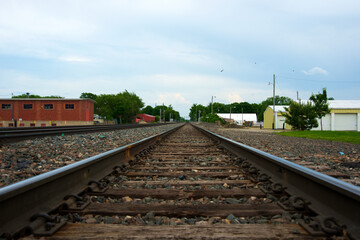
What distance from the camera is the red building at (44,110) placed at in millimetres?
45281

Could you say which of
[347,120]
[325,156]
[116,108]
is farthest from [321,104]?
[116,108]

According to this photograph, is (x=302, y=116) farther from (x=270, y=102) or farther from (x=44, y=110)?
(x=270, y=102)

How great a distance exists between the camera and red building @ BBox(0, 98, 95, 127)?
4528 centimetres

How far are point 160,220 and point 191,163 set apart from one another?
2.82 meters

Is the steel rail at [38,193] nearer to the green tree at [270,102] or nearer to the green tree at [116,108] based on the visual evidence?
the green tree at [116,108]

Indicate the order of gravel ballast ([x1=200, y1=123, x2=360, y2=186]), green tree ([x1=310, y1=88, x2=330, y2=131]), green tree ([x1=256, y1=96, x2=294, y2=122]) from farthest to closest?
1. green tree ([x1=256, y1=96, x2=294, y2=122])
2. green tree ([x1=310, y1=88, x2=330, y2=131])
3. gravel ballast ([x1=200, y1=123, x2=360, y2=186])

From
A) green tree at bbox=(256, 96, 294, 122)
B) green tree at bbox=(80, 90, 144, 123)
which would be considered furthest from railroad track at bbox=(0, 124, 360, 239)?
green tree at bbox=(256, 96, 294, 122)

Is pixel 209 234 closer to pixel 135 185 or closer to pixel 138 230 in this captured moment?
pixel 138 230

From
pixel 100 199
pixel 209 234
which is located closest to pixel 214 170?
pixel 100 199

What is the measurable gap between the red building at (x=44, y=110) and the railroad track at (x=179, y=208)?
4560 centimetres

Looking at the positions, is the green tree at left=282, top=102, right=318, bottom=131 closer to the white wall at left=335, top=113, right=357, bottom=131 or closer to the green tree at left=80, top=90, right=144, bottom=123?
the white wall at left=335, top=113, right=357, bottom=131

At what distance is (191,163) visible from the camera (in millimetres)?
4730

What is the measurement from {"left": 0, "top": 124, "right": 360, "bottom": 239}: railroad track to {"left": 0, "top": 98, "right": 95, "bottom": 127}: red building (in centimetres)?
4560

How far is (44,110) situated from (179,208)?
49986 mm
